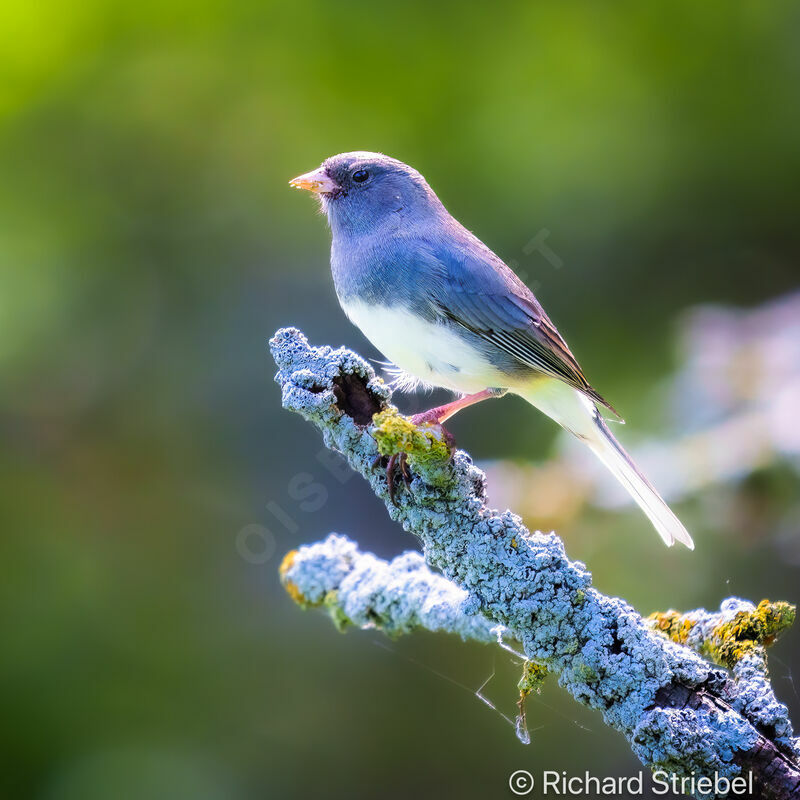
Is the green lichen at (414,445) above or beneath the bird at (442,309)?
beneath

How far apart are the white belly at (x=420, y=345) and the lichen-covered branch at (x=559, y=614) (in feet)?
1.87

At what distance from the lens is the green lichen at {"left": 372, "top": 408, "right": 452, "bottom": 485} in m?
1.53

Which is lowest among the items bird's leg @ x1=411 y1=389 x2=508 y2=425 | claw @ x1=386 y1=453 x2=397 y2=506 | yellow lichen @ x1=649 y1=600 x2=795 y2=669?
claw @ x1=386 y1=453 x2=397 y2=506

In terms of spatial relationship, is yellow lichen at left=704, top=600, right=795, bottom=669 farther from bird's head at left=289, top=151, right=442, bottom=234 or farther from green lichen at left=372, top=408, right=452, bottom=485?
bird's head at left=289, top=151, right=442, bottom=234

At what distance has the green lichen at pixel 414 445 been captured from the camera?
1529 millimetres

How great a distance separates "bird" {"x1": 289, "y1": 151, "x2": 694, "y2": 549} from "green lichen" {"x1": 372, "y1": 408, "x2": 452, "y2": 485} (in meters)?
0.47

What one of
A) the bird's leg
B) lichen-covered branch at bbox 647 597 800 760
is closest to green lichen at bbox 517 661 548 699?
lichen-covered branch at bbox 647 597 800 760

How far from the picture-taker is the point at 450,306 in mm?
2303

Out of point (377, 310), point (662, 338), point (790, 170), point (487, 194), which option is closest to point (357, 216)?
point (377, 310)

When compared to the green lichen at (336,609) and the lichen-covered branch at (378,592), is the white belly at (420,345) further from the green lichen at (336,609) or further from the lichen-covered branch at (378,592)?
the green lichen at (336,609)

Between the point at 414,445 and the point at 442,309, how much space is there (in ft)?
2.72

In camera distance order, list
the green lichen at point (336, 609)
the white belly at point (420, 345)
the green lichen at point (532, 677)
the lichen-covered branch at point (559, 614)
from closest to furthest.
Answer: the lichen-covered branch at point (559, 614), the green lichen at point (532, 677), the green lichen at point (336, 609), the white belly at point (420, 345)

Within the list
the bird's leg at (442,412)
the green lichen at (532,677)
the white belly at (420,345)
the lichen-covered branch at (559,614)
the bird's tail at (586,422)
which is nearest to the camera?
the lichen-covered branch at (559,614)

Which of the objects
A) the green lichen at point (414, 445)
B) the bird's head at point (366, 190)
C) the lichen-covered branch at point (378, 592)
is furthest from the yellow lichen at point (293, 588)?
the bird's head at point (366, 190)
